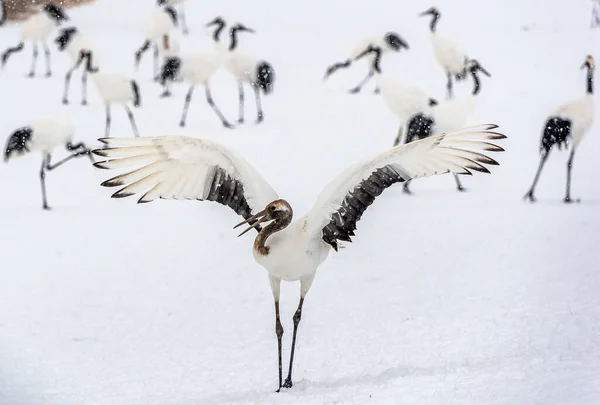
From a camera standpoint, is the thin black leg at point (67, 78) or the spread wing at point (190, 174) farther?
the thin black leg at point (67, 78)

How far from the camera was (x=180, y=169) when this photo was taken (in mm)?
4203

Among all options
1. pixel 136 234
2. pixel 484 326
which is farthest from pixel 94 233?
pixel 484 326

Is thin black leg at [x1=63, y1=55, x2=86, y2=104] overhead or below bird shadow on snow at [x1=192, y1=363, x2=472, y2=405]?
overhead

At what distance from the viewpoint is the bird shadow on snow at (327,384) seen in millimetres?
4496

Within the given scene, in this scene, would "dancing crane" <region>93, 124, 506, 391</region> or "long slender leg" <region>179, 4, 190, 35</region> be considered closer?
"dancing crane" <region>93, 124, 506, 391</region>

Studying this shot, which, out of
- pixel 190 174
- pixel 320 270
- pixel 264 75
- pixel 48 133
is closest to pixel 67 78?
pixel 264 75

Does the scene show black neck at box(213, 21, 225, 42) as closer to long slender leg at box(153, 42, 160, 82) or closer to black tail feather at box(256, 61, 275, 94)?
black tail feather at box(256, 61, 275, 94)

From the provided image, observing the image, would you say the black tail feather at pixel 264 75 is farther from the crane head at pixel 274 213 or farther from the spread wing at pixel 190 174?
the crane head at pixel 274 213

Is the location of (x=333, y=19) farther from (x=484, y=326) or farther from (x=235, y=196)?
(x=235, y=196)

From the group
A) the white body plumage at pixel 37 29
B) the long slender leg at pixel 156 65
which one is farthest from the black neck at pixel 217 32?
the white body plumage at pixel 37 29

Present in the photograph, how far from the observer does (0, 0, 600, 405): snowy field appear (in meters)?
4.93

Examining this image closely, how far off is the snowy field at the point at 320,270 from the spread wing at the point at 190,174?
97cm

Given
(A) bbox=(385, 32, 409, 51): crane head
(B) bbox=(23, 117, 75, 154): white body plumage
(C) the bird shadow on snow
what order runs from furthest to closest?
(A) bbox=(385, 32, 409, 51): crane head < (B) bbox=(23, 117, 75, 154): white body plumage < (C) the bird shadow on snow

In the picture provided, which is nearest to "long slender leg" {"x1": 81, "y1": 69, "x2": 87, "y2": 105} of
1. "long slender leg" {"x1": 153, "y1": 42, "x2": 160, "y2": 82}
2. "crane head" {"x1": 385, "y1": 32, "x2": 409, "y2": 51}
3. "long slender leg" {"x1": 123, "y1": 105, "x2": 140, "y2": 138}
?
"long slender leg" {"x1": 153, "y1": 42, "x2": 160, "y2": 82}
